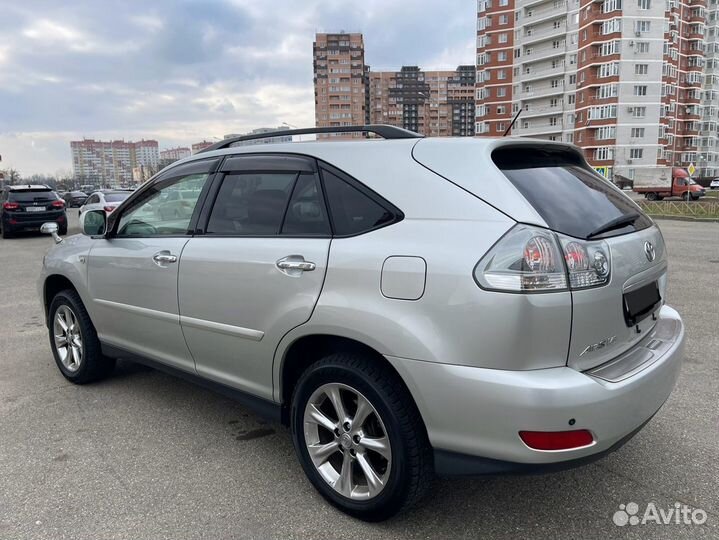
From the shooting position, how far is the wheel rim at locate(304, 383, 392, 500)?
92.7 inches

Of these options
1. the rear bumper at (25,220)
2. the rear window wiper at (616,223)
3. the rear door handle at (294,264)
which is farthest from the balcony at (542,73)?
the rear door handle at (294,264)

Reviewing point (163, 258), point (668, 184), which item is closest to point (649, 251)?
point (163, 258)

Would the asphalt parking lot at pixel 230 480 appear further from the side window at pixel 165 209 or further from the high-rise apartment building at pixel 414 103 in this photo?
the high-rise apartment building at pixel 414 103

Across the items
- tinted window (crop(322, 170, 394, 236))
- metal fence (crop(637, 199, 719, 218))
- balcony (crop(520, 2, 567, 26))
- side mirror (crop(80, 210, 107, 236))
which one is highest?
balcony (crop(520, 2, 567, 26))

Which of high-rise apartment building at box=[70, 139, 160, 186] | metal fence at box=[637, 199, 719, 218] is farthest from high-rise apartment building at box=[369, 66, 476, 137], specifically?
metal fence at box=[637, 199, 719, 218]

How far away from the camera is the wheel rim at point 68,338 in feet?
13.8

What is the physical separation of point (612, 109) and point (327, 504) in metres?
77.1

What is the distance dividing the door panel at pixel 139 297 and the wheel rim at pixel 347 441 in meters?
1.00

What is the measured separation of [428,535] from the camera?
7.73 feet

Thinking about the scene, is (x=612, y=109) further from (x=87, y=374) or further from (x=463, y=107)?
(x=87, y=374)

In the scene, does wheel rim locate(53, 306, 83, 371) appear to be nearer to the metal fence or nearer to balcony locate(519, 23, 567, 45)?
the metal fence

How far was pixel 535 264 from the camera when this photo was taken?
6.46ft

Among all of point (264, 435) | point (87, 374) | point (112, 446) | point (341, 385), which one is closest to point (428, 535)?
point (341, 385)

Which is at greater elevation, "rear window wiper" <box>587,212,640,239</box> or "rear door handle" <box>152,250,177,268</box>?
"rear window wiper" <box>587,212,640,239</box>
